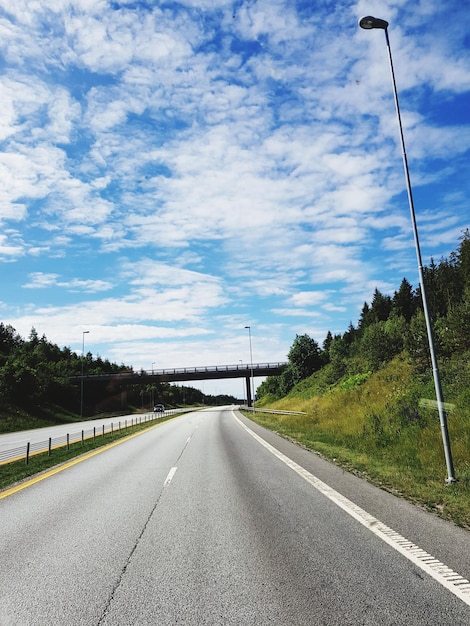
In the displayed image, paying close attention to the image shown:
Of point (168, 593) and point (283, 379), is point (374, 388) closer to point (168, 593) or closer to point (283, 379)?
point (168, 593)

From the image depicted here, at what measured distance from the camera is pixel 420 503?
23.9 ft

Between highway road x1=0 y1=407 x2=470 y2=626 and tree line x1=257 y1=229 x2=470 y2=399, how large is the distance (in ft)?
17.5

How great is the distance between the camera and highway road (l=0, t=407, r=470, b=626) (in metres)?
3.72

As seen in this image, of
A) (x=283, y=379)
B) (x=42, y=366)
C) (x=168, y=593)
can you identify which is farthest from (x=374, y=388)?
(x=42, y=366)

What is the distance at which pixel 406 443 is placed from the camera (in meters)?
12.4

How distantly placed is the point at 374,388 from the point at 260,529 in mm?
22854

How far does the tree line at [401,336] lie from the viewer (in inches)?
1067

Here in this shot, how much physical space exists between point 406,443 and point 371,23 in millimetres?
11331

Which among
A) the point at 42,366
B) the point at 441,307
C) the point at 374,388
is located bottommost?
the point at 374,388

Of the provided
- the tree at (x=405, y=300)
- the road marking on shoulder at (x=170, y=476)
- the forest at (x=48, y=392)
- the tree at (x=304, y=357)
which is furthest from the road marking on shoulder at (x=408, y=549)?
the tree at (x=405, y=300)

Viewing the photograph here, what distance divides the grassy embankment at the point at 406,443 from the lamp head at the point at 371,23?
34.5 ft

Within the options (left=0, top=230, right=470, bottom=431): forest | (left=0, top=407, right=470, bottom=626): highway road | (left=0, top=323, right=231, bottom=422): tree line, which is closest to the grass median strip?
(left=0, top=407, right=470, bottom=626): highway road

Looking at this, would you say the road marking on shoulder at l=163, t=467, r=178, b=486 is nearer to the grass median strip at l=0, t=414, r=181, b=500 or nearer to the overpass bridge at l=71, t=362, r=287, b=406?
the grass median strip at l=0, t=414, r=181, b=500

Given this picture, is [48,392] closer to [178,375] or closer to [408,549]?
[178,375]
